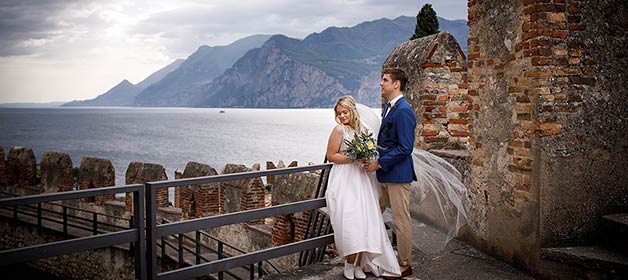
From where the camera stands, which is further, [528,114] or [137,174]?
[137,174]

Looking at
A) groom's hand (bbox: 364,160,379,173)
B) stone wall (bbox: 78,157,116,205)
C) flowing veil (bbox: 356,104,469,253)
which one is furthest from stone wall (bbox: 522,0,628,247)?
stone wall (bbox: 78,157,116,205)

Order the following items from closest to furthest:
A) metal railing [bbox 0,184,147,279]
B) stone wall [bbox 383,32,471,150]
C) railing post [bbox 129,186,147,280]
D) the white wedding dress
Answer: metal railing [bbox 0,184,147,279] < railing post [bbox 129,186,147,280] < the white wedding dress < stone wall [bbox 383,32,471,150]

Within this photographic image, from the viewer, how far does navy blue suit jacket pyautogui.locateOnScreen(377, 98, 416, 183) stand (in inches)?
183

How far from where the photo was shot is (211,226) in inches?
168

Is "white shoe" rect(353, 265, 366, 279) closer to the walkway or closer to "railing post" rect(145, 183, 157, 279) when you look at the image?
the walkway

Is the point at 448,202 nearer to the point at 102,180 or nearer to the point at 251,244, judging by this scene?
the point at 251,244

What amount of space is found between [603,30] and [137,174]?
924 centimetres

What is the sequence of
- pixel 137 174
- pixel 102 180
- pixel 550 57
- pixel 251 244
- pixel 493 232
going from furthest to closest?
1. pixel 102 180
2. pixel 137 174
3. pixel 251 244
4. pixel 493 232
5. pixel 550 57

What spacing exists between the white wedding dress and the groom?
0.14 meters

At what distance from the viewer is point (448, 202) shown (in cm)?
612

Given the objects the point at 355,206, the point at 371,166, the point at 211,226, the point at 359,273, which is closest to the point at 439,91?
the point at 371,166

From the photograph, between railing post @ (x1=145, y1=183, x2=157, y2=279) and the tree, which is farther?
the tree

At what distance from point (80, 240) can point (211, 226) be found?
1.03 m

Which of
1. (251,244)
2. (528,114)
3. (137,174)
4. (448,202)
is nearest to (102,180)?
(137,174)
